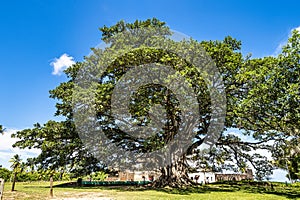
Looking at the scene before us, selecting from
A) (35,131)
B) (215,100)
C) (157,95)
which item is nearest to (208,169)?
(215,100)

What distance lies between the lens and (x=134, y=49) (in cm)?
1473

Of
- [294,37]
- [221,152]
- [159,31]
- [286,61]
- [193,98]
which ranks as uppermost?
[159,31]

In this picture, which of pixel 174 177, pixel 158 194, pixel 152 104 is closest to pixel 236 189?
pixel 174 177

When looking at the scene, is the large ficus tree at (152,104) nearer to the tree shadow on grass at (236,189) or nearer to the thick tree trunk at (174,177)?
the thick tree trunk at (174,177)

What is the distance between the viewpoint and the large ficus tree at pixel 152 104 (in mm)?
14656

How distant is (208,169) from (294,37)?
14527 millimetres

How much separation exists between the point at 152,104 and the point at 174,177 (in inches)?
282

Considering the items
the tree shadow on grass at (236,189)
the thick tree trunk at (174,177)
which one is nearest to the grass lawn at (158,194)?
the tree shadow on grass at (236,189)

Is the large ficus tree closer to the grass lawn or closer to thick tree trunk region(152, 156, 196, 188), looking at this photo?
thick tree trunk region(152, 156, 196, 188)

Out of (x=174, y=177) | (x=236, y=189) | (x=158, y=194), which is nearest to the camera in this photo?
(x=158, y=194)

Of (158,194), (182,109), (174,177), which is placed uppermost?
(182,109)

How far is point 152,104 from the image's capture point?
1463cm

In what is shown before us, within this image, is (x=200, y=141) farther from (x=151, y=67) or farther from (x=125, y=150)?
(x=151, y=67)

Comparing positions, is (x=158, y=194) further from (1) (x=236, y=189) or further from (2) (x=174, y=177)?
(1) (x=236, y=189)
